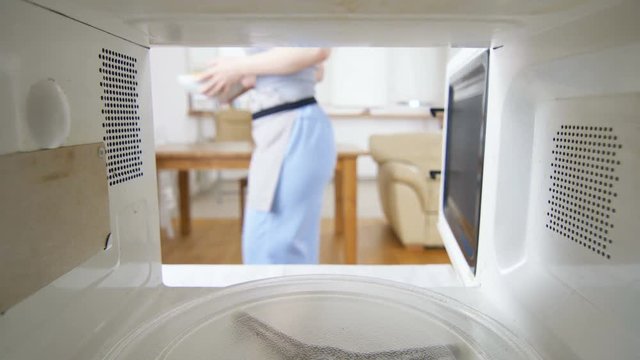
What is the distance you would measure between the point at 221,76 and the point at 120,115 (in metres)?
0.61

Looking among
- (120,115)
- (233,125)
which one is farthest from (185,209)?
(120,115)

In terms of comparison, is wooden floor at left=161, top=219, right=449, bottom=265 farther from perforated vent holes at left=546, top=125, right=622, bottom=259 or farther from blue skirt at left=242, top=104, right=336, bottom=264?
perforated vent holes at left=546, top=125, right=622, bottom=259

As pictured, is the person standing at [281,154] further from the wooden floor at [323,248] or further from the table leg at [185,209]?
the table leg at [185,209]

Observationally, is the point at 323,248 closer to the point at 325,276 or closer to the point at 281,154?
the point at 281,154

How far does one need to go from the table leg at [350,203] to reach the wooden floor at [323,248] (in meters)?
0.34

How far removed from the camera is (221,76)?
1.06 m

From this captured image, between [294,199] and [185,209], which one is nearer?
[294,199]

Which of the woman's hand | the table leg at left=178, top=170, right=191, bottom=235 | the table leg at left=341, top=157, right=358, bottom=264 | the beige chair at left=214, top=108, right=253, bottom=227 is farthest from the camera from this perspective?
the beige chair at left=214, top=108, right=253, bottom=227

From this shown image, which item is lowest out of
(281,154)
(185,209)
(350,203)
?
(185,209)

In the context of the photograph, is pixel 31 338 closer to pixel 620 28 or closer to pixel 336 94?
pixel 620 28

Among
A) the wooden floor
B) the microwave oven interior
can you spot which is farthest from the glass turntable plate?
the wooden floor

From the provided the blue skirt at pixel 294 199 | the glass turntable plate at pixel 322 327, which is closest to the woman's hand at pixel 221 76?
the blue skirt at pixel 294 199

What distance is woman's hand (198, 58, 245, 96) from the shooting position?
105 centimetres

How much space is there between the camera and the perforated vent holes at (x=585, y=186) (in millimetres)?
359
